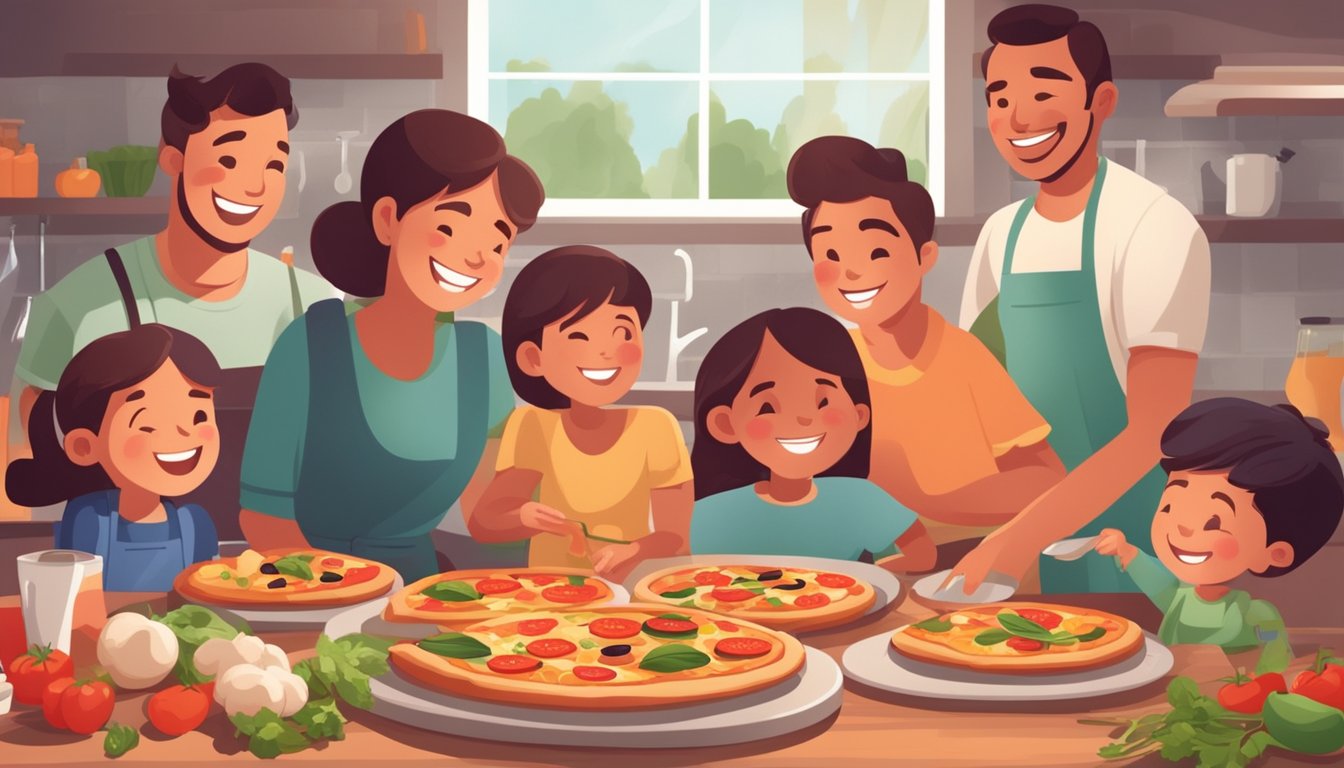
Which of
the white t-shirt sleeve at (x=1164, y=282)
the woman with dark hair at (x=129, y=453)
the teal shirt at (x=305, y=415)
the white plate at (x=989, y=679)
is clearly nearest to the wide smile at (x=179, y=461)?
the woman with dark hair at (x=129, y=453)

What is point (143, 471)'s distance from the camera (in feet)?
6.31

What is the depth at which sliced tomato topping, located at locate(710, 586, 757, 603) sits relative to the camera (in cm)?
166

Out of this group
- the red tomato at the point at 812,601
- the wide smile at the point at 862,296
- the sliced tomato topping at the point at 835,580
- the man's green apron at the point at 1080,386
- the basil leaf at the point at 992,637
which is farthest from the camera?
the man's green apron at the point at 1080,386

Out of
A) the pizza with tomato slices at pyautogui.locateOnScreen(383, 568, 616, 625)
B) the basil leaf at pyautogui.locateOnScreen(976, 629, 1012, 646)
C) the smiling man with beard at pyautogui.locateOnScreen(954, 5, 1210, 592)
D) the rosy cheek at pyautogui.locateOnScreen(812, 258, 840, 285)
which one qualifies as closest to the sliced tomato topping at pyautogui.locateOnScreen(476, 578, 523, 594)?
the pizza with tomato slices at pyautogui.locateOnScreen(383, 568, 616, 625)

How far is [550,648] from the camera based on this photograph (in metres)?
1.38

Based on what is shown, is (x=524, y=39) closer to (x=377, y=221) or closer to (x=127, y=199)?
(x=127, y=199)

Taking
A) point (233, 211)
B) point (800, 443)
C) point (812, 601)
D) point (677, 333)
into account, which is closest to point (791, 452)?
point (800, 443)

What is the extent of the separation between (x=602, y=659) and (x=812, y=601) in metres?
0.38

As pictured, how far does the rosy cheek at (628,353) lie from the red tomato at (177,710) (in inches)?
33.3

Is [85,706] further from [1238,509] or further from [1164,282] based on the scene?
[1164,282]

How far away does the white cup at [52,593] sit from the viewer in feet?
4.64

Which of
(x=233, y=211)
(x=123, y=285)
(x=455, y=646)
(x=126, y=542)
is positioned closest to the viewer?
(x=455, y=646)

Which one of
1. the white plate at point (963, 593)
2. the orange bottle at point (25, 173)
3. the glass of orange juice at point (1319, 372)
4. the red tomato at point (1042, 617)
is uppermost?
the orange bottle at point (25, 173)

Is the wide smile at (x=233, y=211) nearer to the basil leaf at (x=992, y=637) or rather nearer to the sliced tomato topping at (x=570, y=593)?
the sliced tomato topping at (x=570, y=593)
